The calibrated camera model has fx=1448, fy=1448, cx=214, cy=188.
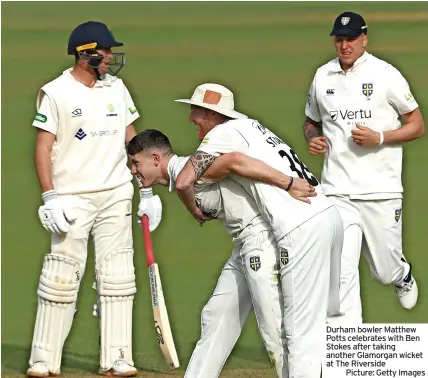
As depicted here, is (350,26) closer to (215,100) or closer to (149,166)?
(215,100)

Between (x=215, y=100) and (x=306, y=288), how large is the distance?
965 millimetres

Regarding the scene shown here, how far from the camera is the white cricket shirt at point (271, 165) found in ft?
20.7

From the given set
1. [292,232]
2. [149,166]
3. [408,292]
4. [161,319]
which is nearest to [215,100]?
[149,166]

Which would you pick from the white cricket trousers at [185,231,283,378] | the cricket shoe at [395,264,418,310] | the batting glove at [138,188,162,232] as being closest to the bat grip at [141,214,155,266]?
the batting glove at [138,188,162,232]

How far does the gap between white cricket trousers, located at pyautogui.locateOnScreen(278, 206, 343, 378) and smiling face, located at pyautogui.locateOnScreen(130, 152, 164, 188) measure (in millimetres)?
649

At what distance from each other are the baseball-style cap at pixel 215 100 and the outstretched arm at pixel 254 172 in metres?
0.33

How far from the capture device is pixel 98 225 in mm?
7867

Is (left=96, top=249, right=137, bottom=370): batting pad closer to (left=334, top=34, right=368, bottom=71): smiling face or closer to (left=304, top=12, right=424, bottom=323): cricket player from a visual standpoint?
(left=304, top=12, right=424, bottom=323): cricket player

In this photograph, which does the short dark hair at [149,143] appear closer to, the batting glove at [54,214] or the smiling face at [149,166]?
the smiling face at [149,166]

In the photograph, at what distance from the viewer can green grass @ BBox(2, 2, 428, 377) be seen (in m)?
8.91

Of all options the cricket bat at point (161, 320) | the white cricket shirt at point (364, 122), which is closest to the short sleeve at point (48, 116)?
the cricket bat at point (161, 320)

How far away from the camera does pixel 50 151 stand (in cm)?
773

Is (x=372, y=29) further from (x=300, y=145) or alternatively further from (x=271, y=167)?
(x=271, y=167)

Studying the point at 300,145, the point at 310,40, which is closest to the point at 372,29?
the point at 310,40
